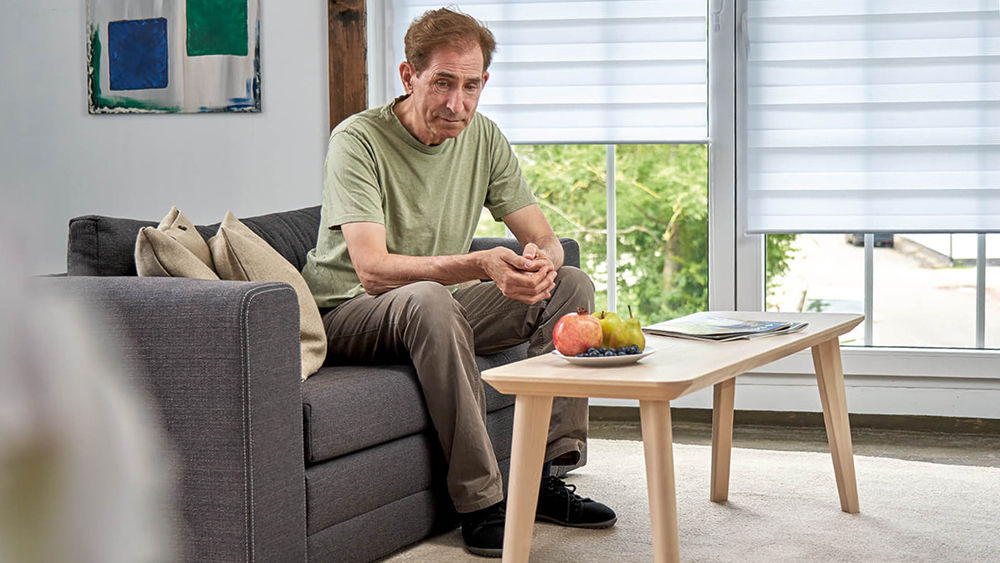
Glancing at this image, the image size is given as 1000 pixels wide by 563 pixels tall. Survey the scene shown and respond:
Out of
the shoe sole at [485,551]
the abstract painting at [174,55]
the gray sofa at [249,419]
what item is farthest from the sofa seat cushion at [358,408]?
the abstract painting at [174,55]

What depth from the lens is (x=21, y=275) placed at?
0.25 meters

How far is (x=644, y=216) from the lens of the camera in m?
4.77

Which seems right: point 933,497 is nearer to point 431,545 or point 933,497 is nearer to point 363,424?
point 431,545

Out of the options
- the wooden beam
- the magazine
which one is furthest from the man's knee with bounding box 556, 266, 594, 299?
the wooden beam

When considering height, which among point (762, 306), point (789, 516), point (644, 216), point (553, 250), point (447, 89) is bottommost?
point (789, 516)

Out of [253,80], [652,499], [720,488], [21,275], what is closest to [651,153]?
[253,80]

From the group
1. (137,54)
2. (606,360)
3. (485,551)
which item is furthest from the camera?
(137,54)

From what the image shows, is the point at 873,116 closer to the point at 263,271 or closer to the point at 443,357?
the point at 443,357

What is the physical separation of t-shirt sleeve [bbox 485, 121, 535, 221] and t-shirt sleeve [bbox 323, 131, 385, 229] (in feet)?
1.23

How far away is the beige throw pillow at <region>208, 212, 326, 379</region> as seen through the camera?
2.25 meters

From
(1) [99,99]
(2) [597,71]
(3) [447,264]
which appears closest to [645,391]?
(3) [447,264]

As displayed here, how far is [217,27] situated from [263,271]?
1928 mm

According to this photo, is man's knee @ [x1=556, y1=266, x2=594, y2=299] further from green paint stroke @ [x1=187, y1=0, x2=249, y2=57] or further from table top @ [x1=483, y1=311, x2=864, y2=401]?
green paint stroke @ [x1=187, y1=0, x2=249, y2=57]

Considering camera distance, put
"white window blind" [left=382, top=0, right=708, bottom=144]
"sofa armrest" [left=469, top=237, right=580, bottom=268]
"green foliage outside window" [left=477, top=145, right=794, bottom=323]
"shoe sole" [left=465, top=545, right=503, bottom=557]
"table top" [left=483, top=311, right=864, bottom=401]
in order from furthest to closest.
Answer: "green foliage outside window" [left=477, top=145, right=794, bottom=323]
"white window blind" [left=382, top=0, right=708, bottom=144]
"sofa armrest" [left=469, top=237, right=580, bottom=268]
"shoe sole" [left=465, top=545, right=503, bottom=557]
"table top" [left=483, top=311, right=864, bottom=401]
